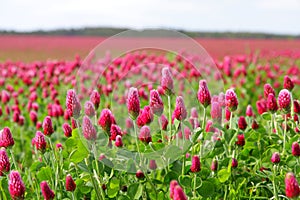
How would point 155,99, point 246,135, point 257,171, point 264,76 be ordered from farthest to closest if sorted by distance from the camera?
point 264,76 < point 246,135 < point 257,171 < point 155,99

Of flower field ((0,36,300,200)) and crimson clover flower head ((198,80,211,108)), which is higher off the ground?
crimson clover flower head ((198,80,211,108))

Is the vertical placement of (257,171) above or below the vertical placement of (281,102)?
below

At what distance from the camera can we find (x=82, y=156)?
1.92 meters

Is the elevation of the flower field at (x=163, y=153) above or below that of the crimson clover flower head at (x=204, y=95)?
below

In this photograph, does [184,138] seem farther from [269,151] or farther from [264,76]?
[264,76]

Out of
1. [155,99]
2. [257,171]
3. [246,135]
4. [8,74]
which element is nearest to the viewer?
[155,99]

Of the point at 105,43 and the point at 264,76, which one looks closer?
the point at 105,43

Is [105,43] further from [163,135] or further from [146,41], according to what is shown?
[163,135]

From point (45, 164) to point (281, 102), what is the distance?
90 centimetres

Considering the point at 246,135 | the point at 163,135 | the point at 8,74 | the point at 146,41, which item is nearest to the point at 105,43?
the point at 146,41

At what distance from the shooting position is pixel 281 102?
201 cm

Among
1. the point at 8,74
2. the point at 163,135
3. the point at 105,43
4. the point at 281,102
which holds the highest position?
the point at 105,43

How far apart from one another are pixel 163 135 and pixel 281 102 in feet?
1.37

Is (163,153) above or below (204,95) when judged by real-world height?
below
